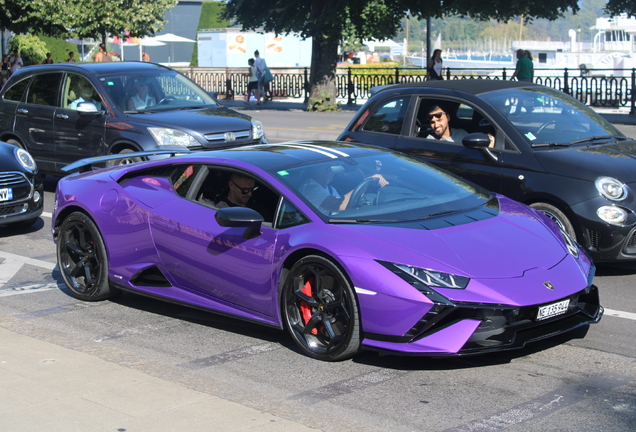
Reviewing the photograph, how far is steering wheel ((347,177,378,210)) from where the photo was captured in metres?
5.73

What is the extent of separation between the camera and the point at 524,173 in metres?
A: 7.84

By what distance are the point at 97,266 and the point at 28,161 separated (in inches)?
152

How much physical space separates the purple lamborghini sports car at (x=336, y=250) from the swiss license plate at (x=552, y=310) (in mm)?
11

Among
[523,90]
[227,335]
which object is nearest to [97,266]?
[227,335]

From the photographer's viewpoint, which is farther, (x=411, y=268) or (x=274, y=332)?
(x=274, y=332)

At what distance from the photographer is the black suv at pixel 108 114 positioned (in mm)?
11539

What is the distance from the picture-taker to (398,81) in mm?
31625

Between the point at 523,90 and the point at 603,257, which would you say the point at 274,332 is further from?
the point at 523,90

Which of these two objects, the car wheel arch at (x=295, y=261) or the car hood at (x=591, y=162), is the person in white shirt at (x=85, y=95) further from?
the car wheel arch at (x=295, y=261)

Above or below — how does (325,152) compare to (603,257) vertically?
above

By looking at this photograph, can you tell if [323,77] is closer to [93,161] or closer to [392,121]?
[392,121]

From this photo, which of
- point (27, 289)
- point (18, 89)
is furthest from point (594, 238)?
point (18, 89)

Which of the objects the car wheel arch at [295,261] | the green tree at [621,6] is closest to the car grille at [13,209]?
the car wheel arch at [295,261]

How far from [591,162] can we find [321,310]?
11.5 feet
